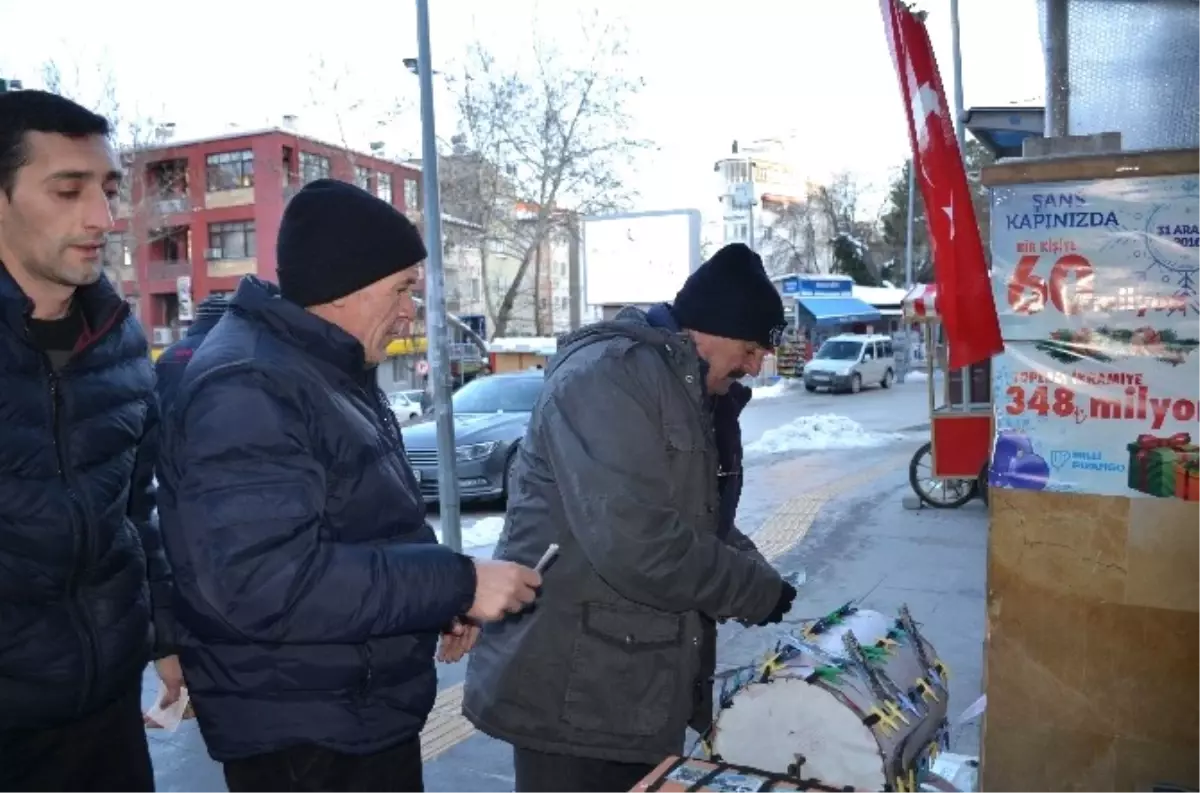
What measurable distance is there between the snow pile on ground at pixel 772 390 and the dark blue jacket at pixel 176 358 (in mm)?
29302

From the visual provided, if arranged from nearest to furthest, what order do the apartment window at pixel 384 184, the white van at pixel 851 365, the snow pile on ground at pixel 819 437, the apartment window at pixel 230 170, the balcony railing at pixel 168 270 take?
the snow pile on ground at pixel 819 437
the white van at pixel 851 365
the apartment window at pixel 384 184
the apartment window at pixel 230 170
the balcony railing at pixel 168 270

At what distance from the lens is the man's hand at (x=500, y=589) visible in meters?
1.82

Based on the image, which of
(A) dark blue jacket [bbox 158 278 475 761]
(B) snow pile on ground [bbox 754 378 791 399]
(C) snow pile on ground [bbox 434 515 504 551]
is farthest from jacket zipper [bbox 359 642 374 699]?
(B) snow pile on ground [bbox 754 378 791 399]

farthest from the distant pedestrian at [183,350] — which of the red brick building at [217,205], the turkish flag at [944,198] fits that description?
the red brick building at [217,205]

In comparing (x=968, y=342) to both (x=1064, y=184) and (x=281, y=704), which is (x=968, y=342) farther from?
(x=281, y=704)

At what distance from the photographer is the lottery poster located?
2619 millimetres

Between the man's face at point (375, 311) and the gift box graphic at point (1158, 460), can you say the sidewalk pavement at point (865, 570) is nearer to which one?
the gift box graphic at point (1158, 460)

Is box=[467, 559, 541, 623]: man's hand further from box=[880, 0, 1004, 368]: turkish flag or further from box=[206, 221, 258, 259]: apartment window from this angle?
box=[206, 221, 258, 259]: apartment window

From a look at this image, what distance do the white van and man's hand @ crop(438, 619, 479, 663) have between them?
101ft

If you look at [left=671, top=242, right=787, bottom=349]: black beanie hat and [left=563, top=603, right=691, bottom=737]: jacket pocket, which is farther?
[left=671, top=242, right=787, bottom=349]: black beanie hat

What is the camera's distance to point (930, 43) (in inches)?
105

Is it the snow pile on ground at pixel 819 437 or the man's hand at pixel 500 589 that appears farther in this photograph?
the snow pile on ground at pixel 819 437

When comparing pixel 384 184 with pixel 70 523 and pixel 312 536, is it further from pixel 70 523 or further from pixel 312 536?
pixel 312 536

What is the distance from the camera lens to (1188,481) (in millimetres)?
2600
